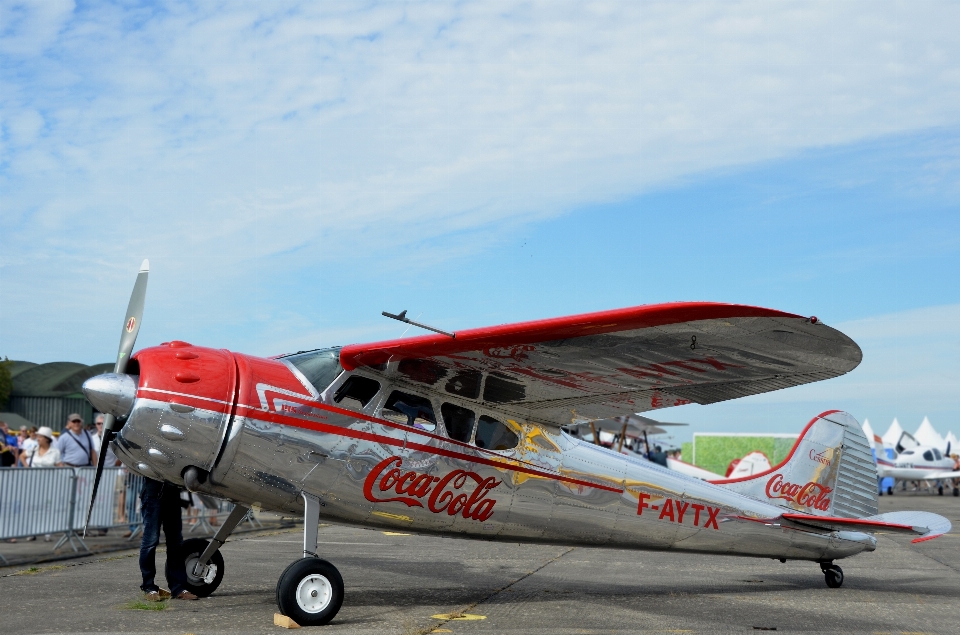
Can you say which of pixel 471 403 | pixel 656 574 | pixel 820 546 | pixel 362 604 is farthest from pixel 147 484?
pixel 820 546

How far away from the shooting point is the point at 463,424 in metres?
7.94

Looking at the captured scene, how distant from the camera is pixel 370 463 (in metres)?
7.37

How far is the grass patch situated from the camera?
7.52 metres

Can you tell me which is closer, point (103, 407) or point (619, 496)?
point (103, 407)

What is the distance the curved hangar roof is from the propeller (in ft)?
149

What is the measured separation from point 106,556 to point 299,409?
612 cm

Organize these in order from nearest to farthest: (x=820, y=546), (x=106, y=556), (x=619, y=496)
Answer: (x=619, y=496), (x=820, y=546), (x=106, y=556)

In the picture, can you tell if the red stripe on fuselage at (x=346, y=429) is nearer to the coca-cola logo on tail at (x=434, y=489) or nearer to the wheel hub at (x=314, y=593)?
the coca-cola logo on tail at (x=434, y=489)

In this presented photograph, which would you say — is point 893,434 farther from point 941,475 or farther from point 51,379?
point 51,379

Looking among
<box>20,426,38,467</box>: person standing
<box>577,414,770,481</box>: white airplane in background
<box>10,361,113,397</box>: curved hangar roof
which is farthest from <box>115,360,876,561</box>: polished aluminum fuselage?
<box>10,361,113,397</box>: curved hangar roof

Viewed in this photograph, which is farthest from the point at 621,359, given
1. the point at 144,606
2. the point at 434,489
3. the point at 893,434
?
the point at 893,434

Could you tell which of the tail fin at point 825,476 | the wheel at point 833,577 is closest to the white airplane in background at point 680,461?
the tail fin at point 825,476

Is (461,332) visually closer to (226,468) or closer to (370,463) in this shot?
(370,463)

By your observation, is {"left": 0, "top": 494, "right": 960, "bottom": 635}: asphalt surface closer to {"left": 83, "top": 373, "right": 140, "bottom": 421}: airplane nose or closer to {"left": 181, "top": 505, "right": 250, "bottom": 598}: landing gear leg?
{"left": 181, "top": 505, "right": 250, "bottom": 598}: landing gear leg
